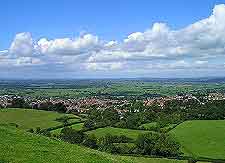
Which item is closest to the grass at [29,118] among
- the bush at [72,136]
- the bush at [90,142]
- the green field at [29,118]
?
the green field at [29,118]

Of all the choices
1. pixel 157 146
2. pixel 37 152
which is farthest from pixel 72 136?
pixel 37 152

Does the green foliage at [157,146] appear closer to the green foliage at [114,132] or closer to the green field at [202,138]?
the green field at [202,138]

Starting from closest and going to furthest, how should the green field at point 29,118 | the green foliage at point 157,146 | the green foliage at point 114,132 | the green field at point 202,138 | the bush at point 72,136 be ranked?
the green foliage at point 157,146 → the green field at point 202,138 → the bush at point 72,136 → the green foliage at point 114,132 → the green field at point 29,118

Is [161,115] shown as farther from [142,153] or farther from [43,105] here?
[142,153]

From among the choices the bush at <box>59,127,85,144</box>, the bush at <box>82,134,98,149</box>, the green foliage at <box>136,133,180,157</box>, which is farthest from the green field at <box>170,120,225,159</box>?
the bush at <box>59,127,85,144</box>

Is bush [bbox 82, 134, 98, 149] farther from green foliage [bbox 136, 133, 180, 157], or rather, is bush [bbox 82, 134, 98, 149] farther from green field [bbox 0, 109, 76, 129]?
green field [bbox 0, 109, 76, 129]

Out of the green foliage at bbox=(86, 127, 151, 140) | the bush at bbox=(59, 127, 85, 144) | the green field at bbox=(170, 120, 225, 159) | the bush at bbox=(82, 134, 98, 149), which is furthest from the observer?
the green foliage at bbox=(86, 127, 151, 140)

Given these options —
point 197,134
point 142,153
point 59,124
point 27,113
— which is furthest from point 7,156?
point 27,113
